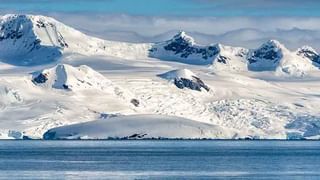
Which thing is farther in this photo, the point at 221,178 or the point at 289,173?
the point at 289,173

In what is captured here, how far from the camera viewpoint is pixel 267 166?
647 feet

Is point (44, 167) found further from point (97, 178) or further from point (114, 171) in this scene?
point (97, 178)

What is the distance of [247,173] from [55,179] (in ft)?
98.5

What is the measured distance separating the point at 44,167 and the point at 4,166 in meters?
7.25

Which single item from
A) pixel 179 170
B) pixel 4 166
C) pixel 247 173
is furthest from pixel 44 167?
pixel 247 173

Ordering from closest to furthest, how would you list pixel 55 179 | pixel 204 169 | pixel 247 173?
1. pixel 55 179
2. pixel 247 173
3. pixel 204 169

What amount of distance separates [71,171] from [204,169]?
2235 centimetres

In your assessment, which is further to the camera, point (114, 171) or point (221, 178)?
point (114, 171)

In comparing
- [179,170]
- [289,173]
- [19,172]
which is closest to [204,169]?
[179,170]

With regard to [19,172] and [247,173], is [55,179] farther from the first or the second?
[247,173]

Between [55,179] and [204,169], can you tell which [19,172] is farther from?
[204,169]

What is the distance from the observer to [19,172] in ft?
573

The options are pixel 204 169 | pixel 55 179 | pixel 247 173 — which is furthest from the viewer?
pixel 204 169

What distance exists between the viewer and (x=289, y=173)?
573 feet
